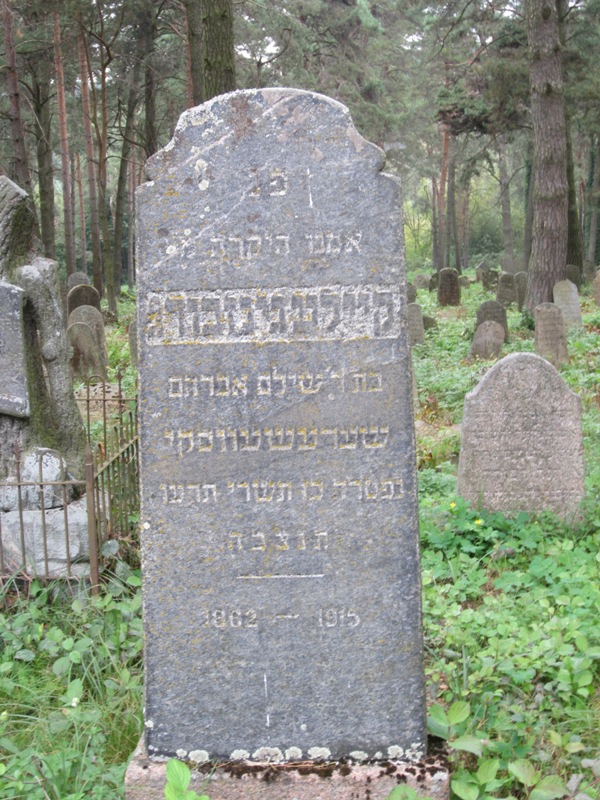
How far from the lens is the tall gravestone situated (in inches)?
111

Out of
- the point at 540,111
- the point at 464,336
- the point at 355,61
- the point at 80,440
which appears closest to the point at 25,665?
the point at 80,440

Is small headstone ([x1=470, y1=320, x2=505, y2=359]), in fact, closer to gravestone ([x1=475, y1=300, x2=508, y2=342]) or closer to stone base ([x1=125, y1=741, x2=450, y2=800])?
gravestone ([x1=475, y1=300, x2=508, y2=342])

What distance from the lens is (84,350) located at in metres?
13.1

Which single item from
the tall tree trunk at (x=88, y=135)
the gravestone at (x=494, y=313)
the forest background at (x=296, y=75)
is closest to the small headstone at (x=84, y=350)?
the forest background at (x=296, y=75)

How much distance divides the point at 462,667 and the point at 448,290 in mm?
20384

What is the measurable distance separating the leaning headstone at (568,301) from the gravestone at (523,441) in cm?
965

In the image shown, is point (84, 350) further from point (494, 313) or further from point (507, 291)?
point (507, 291)

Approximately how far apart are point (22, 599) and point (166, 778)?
2.18 meters

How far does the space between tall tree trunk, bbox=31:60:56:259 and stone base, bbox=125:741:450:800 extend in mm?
18865

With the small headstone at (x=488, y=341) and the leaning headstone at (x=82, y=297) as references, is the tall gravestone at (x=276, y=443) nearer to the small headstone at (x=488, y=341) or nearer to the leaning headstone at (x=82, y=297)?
the small headstone at (x=488, y=341)

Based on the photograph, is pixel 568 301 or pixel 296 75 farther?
pixel 296 75

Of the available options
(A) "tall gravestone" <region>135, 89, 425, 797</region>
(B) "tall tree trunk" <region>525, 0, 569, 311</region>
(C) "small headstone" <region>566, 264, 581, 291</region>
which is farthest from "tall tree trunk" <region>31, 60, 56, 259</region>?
(A) "tall gravestone" <region>135, 89, 425, 797</region>

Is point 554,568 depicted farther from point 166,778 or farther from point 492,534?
point 166,778

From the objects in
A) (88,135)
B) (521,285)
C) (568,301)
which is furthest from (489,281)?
(88,135)
